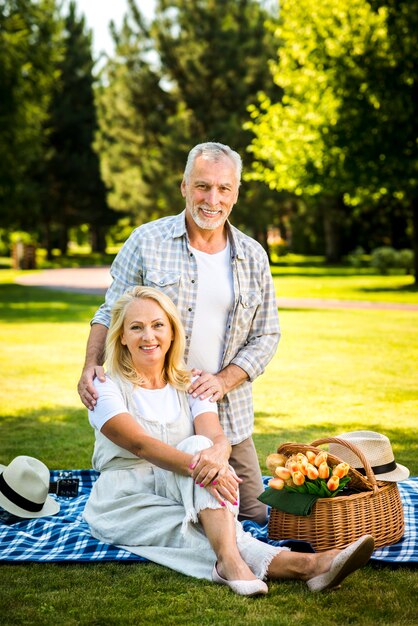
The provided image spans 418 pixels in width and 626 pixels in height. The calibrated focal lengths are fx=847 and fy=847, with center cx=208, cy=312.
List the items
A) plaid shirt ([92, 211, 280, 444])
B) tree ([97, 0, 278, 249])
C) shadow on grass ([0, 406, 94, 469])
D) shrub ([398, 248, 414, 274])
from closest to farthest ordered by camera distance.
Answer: plaid shirt ([92, 211, 280, 444])
shadow on grass ([0, 406, 94, 469])
shrub ([398, 248, 414, 274])
tree ([97, 0, 278, 249])

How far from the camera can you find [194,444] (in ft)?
13.6

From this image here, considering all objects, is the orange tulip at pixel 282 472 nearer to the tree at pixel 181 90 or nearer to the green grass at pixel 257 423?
the green grass at pixel 257 423

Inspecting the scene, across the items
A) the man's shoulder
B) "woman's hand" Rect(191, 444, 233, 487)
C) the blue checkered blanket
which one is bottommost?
the blue checkered blanket

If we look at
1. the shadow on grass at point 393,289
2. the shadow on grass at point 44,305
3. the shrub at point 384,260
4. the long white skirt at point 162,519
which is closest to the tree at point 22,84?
the shadow on grass at point 44,305

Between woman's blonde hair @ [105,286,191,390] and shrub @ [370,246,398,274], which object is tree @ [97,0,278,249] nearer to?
shrub @ [370,246,398,274]

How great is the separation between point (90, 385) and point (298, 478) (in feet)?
3.82

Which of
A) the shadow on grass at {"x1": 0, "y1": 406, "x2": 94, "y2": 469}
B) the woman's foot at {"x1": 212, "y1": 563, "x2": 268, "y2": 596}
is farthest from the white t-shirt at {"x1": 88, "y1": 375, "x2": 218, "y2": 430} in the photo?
the shadow on grass at {"x1": 0, "y1": 406, "x2": 94, "y2": 469}

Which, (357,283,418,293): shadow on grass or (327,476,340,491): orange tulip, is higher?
(327,476,340,491): orange tulip

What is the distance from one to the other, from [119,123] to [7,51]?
1456 centimetres

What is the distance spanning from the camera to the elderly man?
4.66 m

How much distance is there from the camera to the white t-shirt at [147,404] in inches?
169

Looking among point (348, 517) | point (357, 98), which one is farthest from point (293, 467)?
point (357, 98)

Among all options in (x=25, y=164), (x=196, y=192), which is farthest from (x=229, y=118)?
(x=196, y=192)

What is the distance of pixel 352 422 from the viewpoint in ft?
25.5
